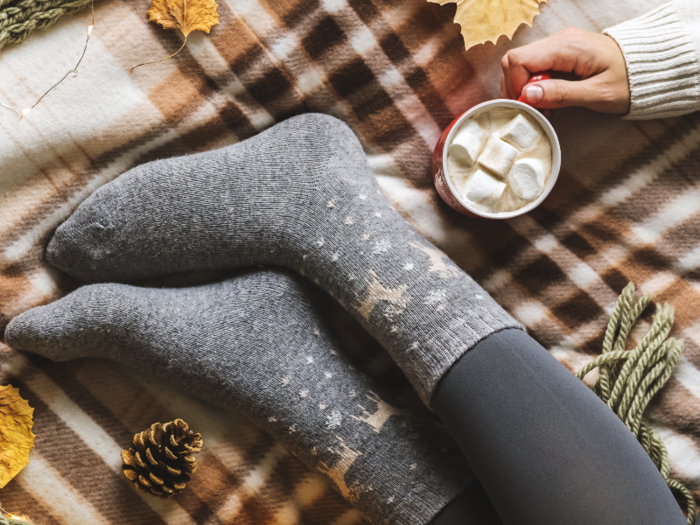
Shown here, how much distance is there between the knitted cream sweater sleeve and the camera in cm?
71

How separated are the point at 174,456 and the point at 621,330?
660 millimetres

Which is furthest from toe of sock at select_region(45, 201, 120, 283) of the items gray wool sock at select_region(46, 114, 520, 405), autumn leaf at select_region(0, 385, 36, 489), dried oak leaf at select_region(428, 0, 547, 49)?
dried oak leaf at select_region(428, 0, 547, 49)

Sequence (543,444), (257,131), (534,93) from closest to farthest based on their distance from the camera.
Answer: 1. (543,444)
2. (534,93)
3. (257,131)

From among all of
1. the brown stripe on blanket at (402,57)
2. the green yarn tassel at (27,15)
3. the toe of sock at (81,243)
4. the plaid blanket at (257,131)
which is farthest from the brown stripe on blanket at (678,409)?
the green yarn tassel at (27,15)

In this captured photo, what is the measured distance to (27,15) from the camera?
0.70 m

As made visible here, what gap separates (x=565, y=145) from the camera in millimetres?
784

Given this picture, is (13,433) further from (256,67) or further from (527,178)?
(527,178)

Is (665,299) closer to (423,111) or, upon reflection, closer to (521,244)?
(521,244)

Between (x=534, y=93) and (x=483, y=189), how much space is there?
5.8 inches

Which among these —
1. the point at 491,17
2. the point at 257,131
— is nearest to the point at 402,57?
the point at 491,17

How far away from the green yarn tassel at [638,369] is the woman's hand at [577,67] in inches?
10.9

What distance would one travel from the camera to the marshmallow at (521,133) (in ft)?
2.19

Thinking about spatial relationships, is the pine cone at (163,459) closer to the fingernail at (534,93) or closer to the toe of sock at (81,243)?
the toe of sock at (81,243)

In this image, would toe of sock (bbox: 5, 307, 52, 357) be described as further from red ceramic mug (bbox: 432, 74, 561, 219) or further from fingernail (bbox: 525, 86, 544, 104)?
fingernail (bbox: 525, 86, 544, 104)
